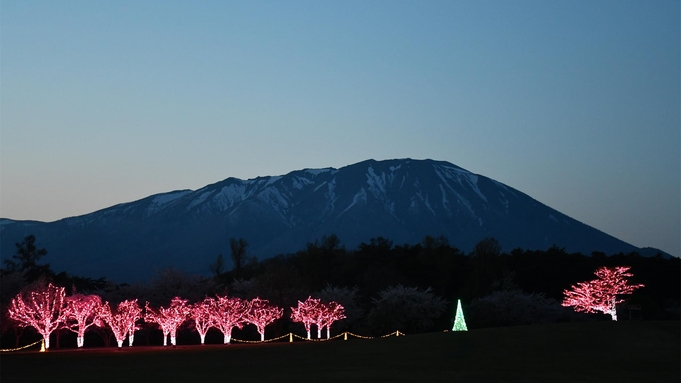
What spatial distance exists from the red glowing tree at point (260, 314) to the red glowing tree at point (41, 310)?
13.1 meters

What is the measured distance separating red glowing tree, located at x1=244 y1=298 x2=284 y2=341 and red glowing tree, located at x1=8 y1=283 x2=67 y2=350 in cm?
1311

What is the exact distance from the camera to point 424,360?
36.0 meters

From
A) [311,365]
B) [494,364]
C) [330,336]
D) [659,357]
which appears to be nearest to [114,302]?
[330,336]

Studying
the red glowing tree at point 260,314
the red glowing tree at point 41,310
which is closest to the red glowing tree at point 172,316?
the red glowing tree at point 260,314

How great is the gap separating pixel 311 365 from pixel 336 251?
57633mm

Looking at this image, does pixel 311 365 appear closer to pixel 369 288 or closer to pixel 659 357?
pixel 659 357

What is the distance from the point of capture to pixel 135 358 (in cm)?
3875

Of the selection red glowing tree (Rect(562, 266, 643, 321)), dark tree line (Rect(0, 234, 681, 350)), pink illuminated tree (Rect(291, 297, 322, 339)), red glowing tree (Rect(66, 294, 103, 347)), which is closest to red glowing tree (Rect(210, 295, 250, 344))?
pink illuminated tree (Rect(291, 297, 322, 339))

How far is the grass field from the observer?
28.4 metres

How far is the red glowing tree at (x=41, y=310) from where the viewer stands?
1906 inches

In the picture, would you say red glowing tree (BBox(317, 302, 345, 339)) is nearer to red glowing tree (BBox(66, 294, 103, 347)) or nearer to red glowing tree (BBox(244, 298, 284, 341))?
red glowing tree (BBox(244, 298, 284, 341))

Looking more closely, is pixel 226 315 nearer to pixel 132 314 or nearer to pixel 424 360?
pixel 132 314

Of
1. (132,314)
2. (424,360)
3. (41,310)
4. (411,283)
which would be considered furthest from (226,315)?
(411,283)

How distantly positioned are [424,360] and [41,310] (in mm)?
26164
